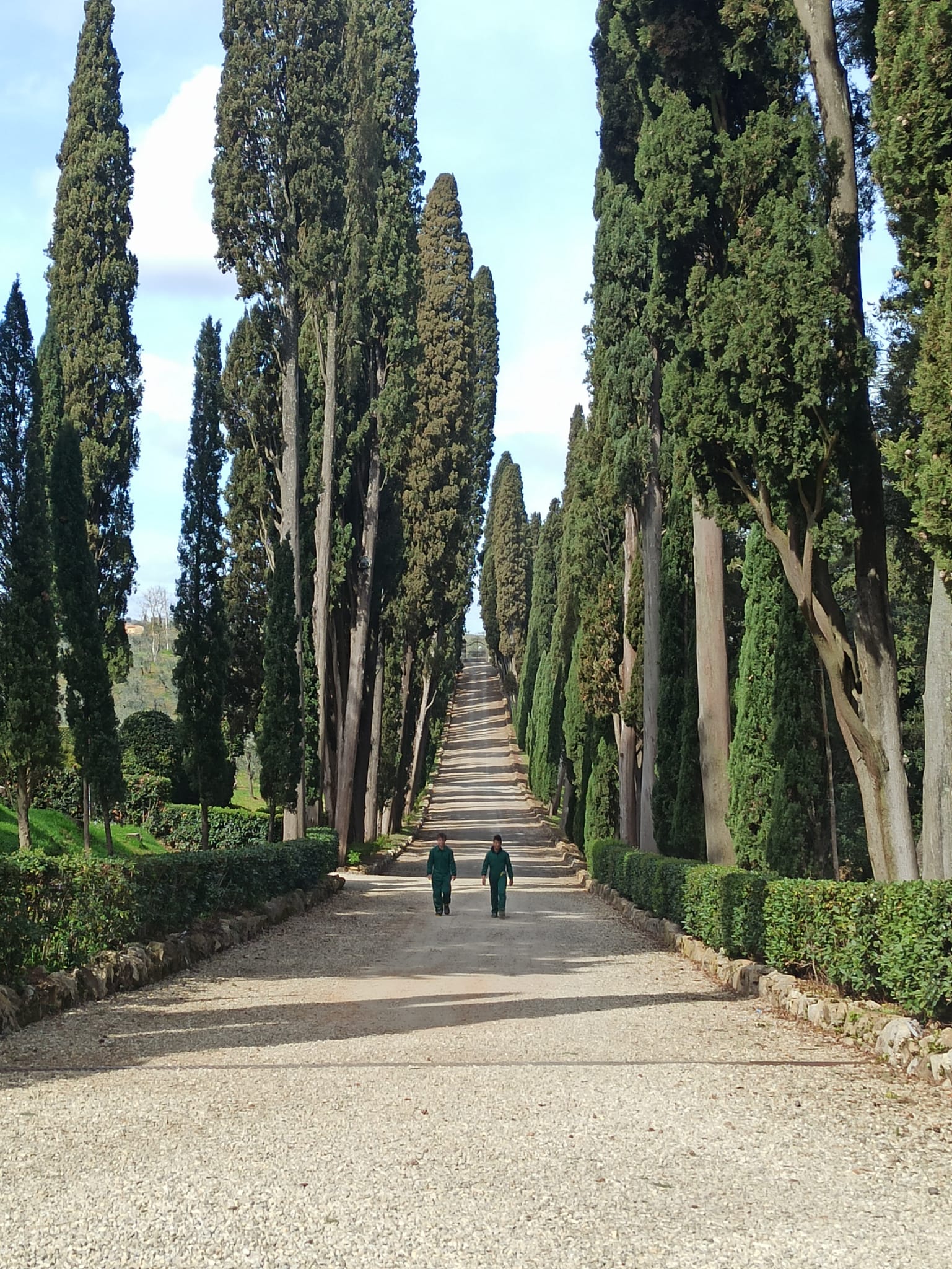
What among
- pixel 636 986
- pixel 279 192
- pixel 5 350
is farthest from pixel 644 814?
pixel 279 192

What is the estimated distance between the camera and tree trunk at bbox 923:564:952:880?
895cm

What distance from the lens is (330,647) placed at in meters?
29.6

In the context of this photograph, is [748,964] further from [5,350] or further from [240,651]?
[240,651]

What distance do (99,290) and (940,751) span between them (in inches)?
Result: 819

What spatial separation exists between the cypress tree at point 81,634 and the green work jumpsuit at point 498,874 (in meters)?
5.54

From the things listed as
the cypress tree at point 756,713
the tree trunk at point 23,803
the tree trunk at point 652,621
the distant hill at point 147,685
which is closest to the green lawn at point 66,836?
the tree trunk at point 23,803

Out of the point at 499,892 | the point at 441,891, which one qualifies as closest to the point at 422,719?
the point at 441,891

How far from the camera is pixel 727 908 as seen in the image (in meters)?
12.1

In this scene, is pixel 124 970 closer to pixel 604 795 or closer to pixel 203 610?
pixel 203 610

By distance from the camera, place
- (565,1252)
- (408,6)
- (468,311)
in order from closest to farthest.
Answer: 1. (565,1252)
2. (408,6)
3. (468,311)

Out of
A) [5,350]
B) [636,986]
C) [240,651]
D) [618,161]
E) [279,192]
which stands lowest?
[636,986]

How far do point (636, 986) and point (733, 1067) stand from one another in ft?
13.9

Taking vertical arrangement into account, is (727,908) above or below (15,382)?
below

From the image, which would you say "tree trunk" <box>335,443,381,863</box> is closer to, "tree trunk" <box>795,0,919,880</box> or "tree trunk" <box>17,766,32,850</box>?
"tree trunk" <box>17,766,32,850</box>
